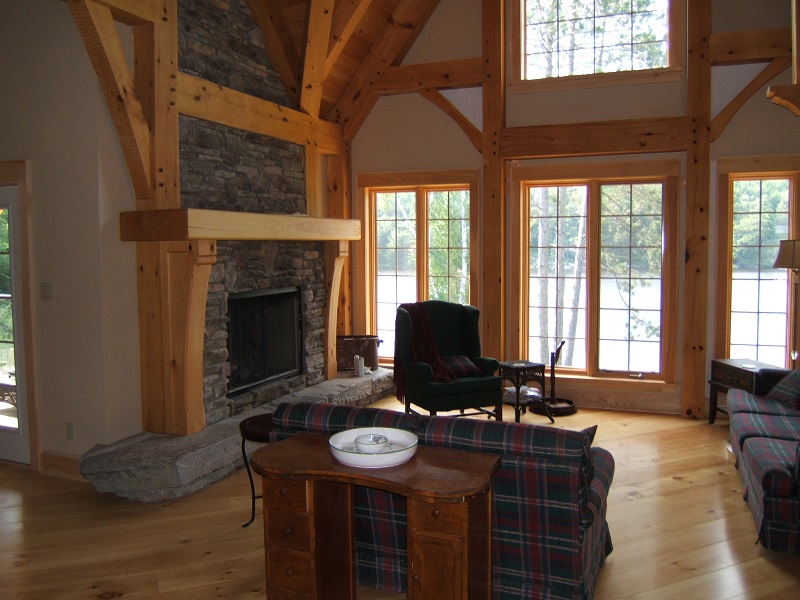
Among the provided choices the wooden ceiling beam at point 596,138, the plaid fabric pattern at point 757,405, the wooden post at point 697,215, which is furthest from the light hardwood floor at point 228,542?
the wooden ceiling beam at point 596,138

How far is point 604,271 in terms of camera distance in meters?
6.94

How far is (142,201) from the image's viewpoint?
484 centimetres

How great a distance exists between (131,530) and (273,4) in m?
4.35

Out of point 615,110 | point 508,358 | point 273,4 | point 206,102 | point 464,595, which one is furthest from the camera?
point 508,358

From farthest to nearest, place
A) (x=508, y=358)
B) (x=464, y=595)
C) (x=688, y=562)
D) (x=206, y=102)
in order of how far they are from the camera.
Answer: (x=508, y=358)
(x=206, y=102)
(x=688, y=562)
(x=464, y=595)

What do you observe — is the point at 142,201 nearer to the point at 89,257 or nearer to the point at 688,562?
the point at 89,257

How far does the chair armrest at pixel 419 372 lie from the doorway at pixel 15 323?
9.50 ft

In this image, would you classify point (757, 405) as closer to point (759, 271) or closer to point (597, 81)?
point (759, 271)

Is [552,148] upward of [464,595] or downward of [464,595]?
upward

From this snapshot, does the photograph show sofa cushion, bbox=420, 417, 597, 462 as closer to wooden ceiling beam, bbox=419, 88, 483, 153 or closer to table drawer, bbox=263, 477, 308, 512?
table drawer, bbox=263, 477, 308, 512

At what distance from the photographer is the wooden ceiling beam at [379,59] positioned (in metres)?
7.07

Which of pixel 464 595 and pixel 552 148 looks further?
pixel 552 148

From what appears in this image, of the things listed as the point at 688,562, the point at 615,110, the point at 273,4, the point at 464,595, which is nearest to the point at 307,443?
the point at 464,595

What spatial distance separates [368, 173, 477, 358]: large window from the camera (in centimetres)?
738
